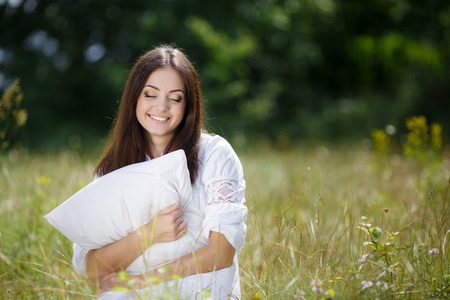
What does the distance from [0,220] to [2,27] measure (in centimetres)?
756

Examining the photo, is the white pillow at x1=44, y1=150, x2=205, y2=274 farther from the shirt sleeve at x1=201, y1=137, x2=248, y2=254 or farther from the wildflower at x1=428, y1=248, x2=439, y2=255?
the wildflower at x1=428, y1=248, x2=439, y2=255

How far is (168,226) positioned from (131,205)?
18cm

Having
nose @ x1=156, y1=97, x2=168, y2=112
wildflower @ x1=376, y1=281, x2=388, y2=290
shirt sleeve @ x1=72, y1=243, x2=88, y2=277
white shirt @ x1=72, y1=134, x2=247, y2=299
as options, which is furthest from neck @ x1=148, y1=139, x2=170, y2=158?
wildflower @ x1=376, y1=281, x2=388, y2=290

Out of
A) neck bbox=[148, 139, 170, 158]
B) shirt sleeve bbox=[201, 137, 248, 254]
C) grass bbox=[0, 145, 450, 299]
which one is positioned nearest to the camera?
shirt sleeve bbox=[201, 137, 248, 254]

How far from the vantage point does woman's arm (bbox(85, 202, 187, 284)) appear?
1834mm

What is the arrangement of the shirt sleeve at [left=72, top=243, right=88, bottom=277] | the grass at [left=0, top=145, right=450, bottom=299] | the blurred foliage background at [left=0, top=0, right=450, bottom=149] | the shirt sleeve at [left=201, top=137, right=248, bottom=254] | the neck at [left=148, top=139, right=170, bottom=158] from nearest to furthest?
the shirt sleeve at [left=201, top=137, right=248, bottom=254], the grass at [left=0, top=145, right=450, bottom=299], the shirt sleeve at [left=72, top=243, right=88, bottom=277], the neck at [left=148, top=139, right=170, bottom=158], the blurred foliage background at [left=0, top=0, right=450, bottom=149]

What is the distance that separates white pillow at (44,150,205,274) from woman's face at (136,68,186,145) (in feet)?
1.11

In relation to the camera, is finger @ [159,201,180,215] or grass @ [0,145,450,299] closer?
finger @ [159,201,180,215]

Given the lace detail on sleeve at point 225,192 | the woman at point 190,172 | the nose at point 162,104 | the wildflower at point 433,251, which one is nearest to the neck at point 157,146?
the woman at point 190,172

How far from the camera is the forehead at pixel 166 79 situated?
2168 millimetres

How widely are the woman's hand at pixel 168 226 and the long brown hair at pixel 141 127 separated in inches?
9.0

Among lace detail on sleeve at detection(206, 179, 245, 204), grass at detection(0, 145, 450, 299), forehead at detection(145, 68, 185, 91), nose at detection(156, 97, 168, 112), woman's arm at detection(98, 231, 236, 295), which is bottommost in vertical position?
grass at detection(0, 145, 450, 299)

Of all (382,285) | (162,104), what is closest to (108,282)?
(162,104)

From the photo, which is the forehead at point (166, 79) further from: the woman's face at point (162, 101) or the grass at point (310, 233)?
the grass at point (310, 233)
